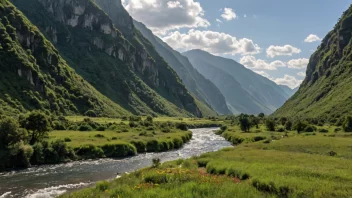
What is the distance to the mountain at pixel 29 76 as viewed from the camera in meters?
139

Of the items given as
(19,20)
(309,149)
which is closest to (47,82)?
(19,20)

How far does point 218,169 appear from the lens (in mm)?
36688

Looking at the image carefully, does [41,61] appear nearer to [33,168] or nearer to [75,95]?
[75,95]

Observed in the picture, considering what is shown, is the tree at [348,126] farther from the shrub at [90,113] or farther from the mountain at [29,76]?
the shrub at [90,113]

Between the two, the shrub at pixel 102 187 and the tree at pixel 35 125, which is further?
the tree at pixel 35 125

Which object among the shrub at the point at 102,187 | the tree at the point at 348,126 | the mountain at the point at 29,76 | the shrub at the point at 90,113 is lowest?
the shrub at the point at 102,187

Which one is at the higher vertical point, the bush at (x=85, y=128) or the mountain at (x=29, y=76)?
the mountain at (x=29, y=76)

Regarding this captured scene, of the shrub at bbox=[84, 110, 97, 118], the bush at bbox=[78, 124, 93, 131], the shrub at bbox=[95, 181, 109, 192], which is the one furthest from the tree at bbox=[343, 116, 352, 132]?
the shrub at bbox=[84, 110, 97, 118]

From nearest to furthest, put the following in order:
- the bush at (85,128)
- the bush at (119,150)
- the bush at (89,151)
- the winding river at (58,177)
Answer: the winding river at (58,177) < the bush at (89,151) < the bush at (119,150) < the bush at (85,128)

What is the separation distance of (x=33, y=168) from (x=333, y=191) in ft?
160

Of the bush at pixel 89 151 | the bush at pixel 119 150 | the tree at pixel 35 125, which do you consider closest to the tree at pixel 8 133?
the tree at pixel 35 125

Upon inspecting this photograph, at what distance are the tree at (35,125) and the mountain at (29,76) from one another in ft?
184

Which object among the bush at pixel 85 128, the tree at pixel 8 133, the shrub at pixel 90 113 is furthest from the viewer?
the shrub at pixel 90 113

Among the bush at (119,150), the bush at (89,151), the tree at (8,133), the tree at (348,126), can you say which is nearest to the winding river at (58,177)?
the bush at (89,151)
